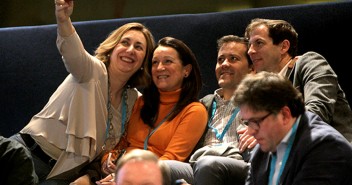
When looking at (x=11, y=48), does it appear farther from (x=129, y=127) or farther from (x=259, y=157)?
(x=259, y=157)

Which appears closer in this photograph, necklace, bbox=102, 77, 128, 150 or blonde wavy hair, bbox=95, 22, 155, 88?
necklace, bbox=102, 77, 128, 150

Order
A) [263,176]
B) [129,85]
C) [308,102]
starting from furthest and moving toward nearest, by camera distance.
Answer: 1. [129,85]
2. [308,102]
3. [263,176]

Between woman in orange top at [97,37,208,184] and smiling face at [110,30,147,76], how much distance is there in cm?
8

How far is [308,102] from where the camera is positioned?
2658 millimetres

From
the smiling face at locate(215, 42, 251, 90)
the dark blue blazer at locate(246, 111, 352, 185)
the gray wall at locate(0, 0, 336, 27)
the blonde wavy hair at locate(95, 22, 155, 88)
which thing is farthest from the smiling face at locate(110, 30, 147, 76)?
the dark blue blazer at locate(246, 111, 352, 185)

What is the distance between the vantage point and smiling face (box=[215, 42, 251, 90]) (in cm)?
313

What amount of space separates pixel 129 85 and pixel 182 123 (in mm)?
427

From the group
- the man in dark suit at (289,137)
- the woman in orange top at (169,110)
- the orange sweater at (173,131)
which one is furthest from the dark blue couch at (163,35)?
the man in dark suit at (289,137)

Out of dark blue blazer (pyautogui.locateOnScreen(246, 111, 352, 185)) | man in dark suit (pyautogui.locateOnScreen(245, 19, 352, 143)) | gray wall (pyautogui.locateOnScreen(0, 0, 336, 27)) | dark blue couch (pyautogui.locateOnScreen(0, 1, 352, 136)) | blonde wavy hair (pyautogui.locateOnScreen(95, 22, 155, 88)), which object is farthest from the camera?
gray wall (pyautogui.locateOnScreen(0, 0, 336, 27))

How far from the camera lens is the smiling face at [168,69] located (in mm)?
3133

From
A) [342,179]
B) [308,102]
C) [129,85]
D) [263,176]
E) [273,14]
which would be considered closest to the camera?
[342,179]

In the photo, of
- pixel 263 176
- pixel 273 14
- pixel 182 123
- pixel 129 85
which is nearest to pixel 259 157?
pixel 263 176

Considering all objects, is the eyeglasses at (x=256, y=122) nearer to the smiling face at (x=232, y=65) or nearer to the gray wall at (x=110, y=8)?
the smiling face at (x=232, y=65)

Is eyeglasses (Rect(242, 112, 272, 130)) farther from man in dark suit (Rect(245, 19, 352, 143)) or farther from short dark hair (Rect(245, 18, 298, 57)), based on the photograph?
short dark hair (Rect(245, 18, 298, 57))
